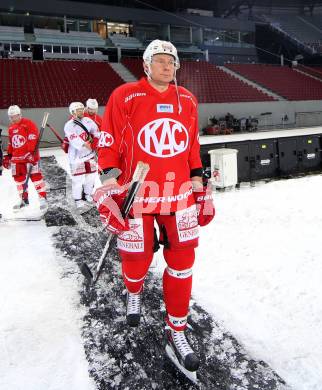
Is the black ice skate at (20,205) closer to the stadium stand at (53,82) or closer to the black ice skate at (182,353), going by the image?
the black ice skate at (182,353)

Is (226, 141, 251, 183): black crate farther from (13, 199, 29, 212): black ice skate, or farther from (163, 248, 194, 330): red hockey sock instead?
(163, 248, 194, 330): red hockey sock

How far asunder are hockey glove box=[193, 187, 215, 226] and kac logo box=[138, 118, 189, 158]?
1.26 ft

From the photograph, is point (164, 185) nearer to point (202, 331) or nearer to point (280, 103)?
point (202, 331)

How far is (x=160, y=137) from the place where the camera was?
85.3 inches

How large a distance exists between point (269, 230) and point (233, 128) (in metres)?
17.7

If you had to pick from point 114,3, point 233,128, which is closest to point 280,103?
point 233,128

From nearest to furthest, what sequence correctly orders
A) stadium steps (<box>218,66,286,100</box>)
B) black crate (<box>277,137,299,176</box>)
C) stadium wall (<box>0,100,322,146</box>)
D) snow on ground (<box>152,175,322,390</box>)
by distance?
snow on ground (<box>152,175,322,390</box>)
black crate (<box>277,137,299,176</box>)
stadium wall (<box>0,100,322,146</box>)
stadium steps (<box>218,66,286,100</box>)

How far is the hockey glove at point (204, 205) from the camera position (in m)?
2.36

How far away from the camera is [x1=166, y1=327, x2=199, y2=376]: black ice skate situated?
2055mm

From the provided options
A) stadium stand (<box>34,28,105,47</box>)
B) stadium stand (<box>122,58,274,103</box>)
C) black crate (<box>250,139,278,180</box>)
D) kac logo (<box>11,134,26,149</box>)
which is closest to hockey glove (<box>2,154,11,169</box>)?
kac logo (<box>11,134,26,149</box>)

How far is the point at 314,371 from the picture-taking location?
2.12m

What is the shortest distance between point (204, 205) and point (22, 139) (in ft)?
14.5

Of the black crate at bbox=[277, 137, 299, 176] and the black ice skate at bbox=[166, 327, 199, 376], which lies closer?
the black ice skate at bbox=[166, 327, 199, 376]

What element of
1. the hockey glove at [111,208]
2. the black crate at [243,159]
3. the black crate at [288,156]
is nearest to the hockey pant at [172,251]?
the hockey glove at [111,208]
